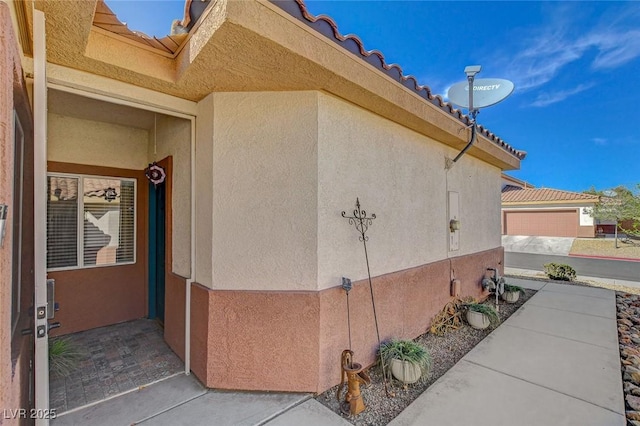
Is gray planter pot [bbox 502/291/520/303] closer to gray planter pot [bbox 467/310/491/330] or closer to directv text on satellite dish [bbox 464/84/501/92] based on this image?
gray planter pot [bbox 467/310/491/330]

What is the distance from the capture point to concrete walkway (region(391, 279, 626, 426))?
10.5ft

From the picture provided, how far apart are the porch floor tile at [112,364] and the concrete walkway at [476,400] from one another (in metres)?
0.25

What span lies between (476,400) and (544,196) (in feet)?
99.3

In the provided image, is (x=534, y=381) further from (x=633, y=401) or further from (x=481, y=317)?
(x=481, y=317)

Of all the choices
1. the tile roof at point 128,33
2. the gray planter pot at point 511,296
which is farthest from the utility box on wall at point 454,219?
the tile roof at point 128,33

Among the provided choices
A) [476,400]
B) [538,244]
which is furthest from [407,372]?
[538,244]

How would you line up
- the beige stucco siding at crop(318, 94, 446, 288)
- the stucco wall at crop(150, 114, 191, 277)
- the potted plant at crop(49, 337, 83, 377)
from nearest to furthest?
1. the beige stucco siding at crop(318, 94, 446, 288)
2. the potted plant at crop(49, 337, 83, 377)
3. the stucco wall at crop(150, 114, 191, 277)

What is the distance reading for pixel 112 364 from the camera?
420 centimetres

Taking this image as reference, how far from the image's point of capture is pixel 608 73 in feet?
67.8

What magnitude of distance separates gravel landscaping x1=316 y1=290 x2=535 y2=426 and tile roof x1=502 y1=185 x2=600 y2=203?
2299cm

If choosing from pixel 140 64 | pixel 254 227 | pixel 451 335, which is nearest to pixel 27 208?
pixel 140 64

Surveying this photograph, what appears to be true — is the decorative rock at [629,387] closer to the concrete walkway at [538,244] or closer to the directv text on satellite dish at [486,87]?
the directv text on satellite dish at [486,87]

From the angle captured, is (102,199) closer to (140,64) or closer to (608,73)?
(140,64)

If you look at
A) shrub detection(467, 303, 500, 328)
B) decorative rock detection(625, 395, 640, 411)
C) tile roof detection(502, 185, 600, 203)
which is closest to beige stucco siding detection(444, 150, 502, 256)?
shrub detection(467, 303, 500, 328)
